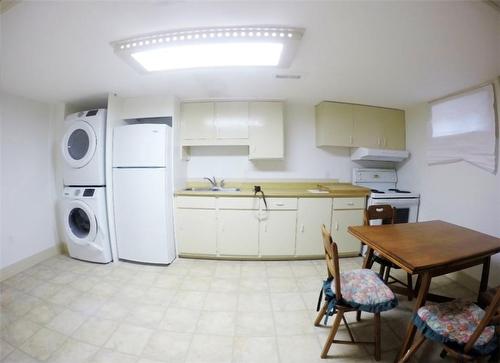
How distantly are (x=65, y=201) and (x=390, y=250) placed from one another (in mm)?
3473

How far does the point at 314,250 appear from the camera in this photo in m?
2.39

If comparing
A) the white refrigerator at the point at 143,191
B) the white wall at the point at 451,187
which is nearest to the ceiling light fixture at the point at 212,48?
the white refrigerator at the point at 143,191

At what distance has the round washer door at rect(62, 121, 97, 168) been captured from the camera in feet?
7.23

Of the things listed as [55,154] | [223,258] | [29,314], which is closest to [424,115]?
[223,258]

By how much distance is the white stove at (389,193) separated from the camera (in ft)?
7.91

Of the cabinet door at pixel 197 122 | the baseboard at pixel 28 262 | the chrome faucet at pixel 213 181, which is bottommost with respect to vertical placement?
the baseboard at pixel 28 262

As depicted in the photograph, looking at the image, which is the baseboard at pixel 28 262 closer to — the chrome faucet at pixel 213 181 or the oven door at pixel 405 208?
the chrome faucet at pixel 213 181

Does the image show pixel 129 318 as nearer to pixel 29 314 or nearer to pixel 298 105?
pixel 29 314

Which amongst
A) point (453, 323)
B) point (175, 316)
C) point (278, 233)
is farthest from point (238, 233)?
point (453, 323)

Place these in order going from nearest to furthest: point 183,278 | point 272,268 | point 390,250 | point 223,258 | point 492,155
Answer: point 390,250
point 492,155
point 183,278
point 272,268
point 223,258

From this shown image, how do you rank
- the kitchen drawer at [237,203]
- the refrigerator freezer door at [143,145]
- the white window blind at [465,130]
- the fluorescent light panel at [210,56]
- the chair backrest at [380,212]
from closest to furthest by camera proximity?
the fluorescent light panel at [210,56]
the chair backrest at [380,212]
the white window blind at [465,130]
the refrigerator freezer door at [143,145]
the kitchen drawer at [237,203]

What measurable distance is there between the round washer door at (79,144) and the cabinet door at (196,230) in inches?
49.7

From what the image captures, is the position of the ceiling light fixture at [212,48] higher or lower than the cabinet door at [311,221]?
higher

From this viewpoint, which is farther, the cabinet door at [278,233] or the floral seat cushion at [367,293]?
the cabinet door at [278,233]
